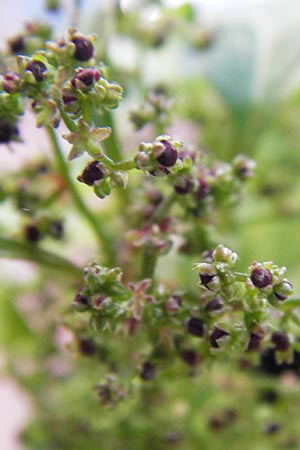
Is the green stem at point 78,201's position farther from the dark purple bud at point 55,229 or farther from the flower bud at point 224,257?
the flower bud at point 224,257

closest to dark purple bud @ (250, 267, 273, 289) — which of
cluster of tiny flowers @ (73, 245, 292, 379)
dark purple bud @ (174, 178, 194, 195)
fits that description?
cluster of tiny flowers @ (73, 245, 292, 379)

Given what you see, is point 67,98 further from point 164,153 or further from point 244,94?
point 244,94

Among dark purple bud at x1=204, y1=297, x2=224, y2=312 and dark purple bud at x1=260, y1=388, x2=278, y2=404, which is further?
dark purple bud at x1=260, y1=388, x2=278, y2=404

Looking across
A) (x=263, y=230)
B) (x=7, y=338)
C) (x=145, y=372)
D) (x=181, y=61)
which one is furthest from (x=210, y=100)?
(x=145, y=372)

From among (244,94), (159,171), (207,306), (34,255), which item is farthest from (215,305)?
(244,94)

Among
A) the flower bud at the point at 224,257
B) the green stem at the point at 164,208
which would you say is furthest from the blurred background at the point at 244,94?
the flower bud at the point at 224,257

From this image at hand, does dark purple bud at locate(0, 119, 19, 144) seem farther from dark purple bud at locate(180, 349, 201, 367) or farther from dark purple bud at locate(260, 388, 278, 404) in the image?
dark purple bud at locate(260, 388, 278, 404)

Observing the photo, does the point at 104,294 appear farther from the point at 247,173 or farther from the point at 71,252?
the point at 71,252
